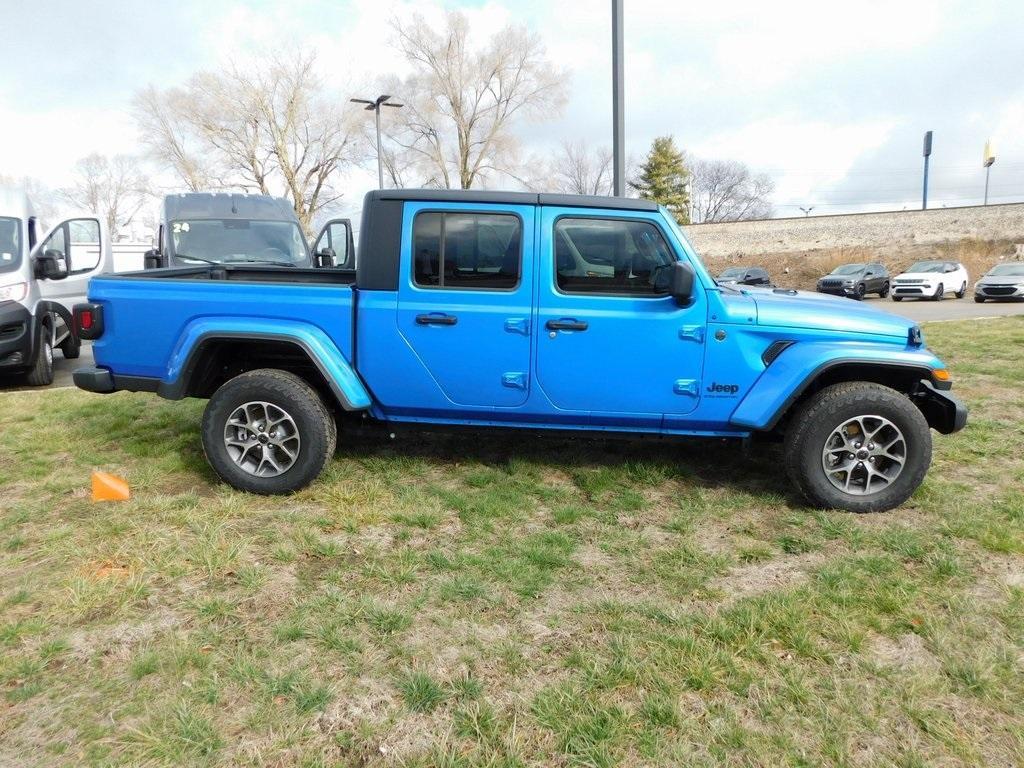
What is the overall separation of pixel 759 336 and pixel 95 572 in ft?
12.1

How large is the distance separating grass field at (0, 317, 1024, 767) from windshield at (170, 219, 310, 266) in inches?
234

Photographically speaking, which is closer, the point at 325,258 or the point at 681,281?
the point at 681,281

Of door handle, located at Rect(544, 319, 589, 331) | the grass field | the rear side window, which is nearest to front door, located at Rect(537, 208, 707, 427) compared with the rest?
door handle, located at Rect(544, 319, 589, 331)

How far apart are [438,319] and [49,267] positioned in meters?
6.15

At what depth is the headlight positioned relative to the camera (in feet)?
24.1

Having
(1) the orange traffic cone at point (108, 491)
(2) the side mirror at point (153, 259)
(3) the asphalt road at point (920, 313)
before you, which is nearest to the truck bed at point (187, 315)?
(1) the orange traffic cone at point (108, 491)

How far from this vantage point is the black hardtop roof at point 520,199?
4.04 meters

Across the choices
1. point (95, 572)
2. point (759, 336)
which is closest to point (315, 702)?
point (95, 572)

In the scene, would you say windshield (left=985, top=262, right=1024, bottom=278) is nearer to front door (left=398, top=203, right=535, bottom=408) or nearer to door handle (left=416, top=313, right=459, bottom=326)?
front door (left=398, top=203, right=535, bottom=408)

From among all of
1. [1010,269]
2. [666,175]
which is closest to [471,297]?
[1010,269]

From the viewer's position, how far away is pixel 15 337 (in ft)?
24.0

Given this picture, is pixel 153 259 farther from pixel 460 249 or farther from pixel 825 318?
pixel 825 318

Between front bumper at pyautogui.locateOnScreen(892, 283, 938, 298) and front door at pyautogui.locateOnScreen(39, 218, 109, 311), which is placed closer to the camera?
front door at pyautogui.locateOnScreen(39, 218, 109, 311)

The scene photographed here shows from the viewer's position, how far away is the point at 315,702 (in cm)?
235
